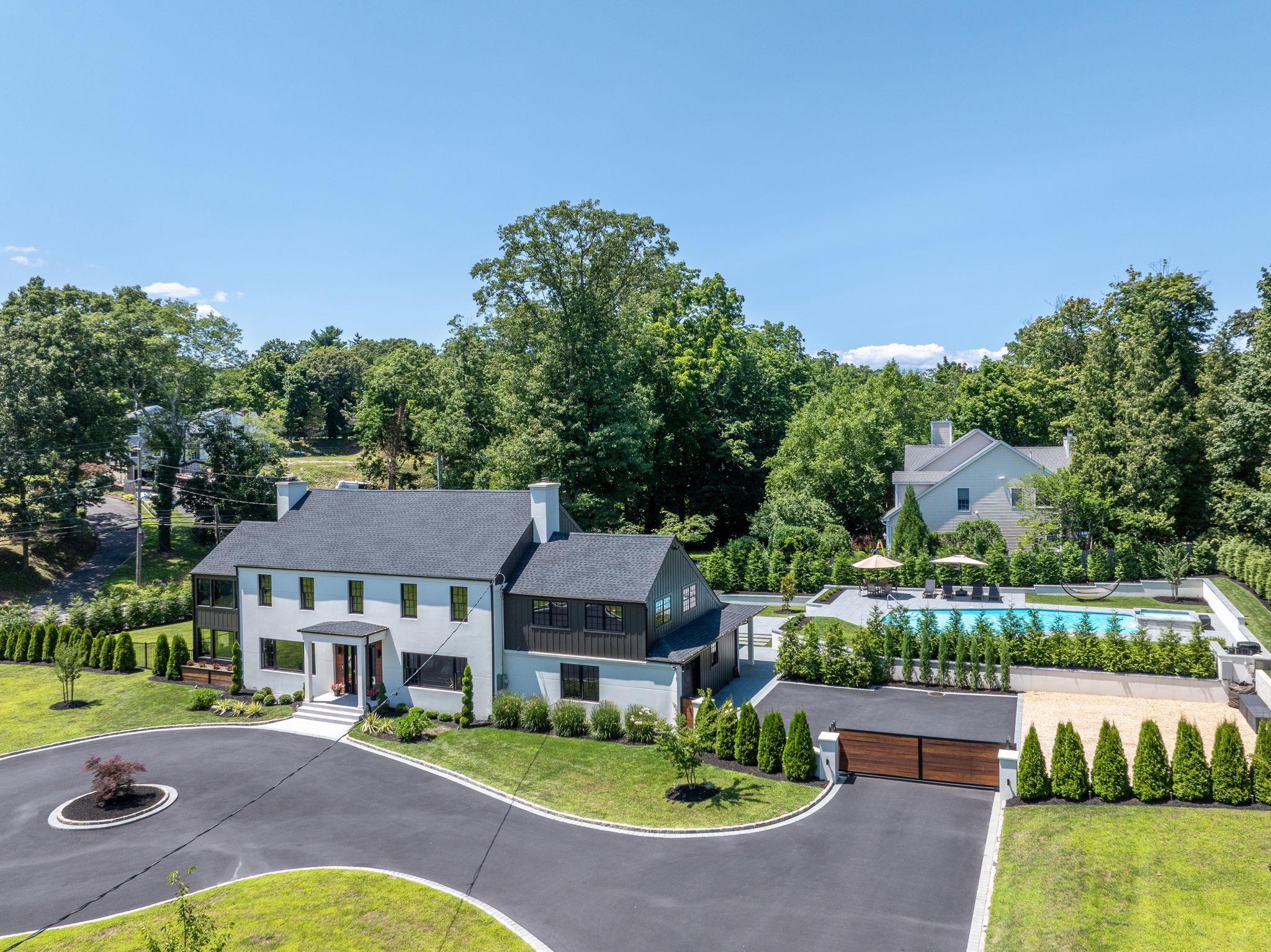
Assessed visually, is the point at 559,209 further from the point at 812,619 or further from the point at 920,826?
the point at 920,826

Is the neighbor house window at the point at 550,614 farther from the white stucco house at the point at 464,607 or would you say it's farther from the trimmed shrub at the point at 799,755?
the trimmed shrub at the point at 799,755

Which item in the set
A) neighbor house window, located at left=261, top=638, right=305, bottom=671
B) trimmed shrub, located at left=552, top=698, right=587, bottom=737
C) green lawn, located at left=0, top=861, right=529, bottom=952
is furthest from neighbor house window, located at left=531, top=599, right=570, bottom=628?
green lawn, located at left=0, top=861, right=529, bottom=952

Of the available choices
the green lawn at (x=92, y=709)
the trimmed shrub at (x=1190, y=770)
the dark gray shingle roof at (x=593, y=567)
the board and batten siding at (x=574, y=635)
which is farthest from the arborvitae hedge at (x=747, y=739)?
the green lawn at (x=92, y=709)

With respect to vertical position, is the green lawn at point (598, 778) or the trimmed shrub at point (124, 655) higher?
the trimmed shrub at point (124, 655)

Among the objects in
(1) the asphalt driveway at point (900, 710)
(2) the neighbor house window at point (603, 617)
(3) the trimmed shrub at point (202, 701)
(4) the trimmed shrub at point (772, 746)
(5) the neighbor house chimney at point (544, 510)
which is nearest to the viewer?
(4) the trimmed shrub at point (772, 746)

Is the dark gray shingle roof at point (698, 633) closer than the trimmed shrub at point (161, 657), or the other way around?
the dark gray shingle roof at point (698, 633)

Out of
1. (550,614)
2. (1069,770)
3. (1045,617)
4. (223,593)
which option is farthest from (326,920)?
(1045,617)
